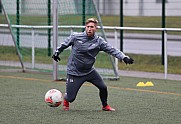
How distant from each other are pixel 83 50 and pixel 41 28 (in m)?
8.28

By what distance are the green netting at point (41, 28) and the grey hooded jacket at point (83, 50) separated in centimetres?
527

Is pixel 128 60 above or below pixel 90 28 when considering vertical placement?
below

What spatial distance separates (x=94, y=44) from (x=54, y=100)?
1.13 meters

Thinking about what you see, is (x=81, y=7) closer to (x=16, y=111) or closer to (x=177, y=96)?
(x=177, y=96)

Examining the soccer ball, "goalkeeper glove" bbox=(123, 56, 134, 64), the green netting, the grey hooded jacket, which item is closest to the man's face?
the grey hooded jacket

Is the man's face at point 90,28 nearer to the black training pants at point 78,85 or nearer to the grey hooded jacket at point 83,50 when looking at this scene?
the grey hooded jacket at point 83,50

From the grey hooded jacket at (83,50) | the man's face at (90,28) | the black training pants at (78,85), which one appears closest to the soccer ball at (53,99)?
the black training pants at (78,85)

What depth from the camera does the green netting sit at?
1655 centimetres

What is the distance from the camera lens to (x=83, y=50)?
34.7ft

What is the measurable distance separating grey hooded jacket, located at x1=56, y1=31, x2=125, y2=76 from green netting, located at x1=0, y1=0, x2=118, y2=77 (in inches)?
207

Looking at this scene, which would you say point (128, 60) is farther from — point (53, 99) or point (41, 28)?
point (41, 28)

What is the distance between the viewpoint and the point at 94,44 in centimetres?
1058

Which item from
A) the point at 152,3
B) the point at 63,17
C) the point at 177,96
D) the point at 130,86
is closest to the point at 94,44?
the point at 177,96

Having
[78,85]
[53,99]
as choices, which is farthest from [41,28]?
[53,99]
